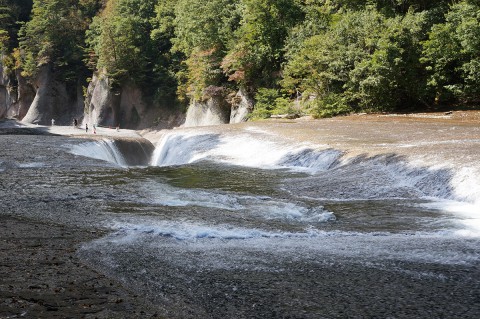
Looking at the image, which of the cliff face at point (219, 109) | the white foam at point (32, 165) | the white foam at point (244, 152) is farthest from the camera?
the cliff face at point (219, 109)

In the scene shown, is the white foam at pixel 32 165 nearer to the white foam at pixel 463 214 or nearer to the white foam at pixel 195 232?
the white foam at pixel 195 232

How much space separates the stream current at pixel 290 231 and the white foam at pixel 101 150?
526 cm

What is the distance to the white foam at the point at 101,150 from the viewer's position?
20.4m

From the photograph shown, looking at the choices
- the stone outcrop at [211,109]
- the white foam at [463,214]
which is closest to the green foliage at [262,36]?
the stone outcrop at [211,109]

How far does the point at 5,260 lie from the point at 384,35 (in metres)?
25.0

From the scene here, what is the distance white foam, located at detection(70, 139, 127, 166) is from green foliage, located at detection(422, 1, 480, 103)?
55.7 feet

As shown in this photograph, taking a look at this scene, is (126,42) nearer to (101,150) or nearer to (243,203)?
(101,150)

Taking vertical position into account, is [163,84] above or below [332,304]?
above

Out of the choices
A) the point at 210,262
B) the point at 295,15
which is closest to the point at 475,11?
the point at 295,15

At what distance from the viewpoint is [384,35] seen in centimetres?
2662

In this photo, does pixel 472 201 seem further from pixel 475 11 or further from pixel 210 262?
pixel 475 11

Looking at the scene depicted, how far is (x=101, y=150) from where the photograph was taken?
896 inches

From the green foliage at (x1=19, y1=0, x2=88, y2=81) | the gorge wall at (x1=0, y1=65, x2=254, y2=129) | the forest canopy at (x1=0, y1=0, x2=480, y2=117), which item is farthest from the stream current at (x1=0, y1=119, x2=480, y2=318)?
the green foliage at (x1=19, y1=0, x2=88, y2=81)

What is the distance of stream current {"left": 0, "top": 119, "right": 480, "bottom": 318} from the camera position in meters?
4.58
